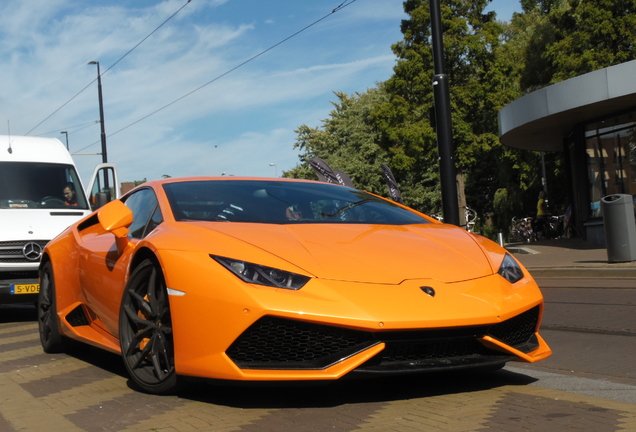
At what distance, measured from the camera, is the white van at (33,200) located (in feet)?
30.9

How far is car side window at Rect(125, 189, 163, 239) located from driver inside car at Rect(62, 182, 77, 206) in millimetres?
5694

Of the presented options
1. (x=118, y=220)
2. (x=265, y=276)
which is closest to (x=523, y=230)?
(x=118, y=220)

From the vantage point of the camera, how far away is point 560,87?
1877cm

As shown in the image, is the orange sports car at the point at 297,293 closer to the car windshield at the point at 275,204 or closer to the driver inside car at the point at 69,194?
the car windshield at the point at 275,204

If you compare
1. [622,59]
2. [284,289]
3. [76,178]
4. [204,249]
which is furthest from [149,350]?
[622,59]

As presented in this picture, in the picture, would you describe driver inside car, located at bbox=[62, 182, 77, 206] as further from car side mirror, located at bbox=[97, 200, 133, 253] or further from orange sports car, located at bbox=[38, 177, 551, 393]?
car side mirror, located at bbox=[97, 200, 133, 253]

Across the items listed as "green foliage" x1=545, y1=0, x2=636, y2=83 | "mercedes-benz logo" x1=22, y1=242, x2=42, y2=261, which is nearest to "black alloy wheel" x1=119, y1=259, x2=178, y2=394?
"mercedes-benz logo" x1=22, y1=242, x2=42, y2=261

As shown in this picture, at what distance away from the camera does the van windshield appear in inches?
416

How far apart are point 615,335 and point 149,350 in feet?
13.1

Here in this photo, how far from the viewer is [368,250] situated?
4.25m

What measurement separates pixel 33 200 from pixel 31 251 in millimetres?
1379

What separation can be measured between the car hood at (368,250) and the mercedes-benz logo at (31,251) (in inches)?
223

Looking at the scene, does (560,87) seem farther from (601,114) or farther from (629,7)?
(629,7)

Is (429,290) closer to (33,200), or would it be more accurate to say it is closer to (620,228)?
(33,200)
